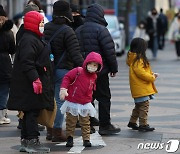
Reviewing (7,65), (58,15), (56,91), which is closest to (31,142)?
(56,91)

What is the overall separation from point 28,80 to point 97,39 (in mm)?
1839

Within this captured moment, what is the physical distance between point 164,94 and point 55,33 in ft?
22.3

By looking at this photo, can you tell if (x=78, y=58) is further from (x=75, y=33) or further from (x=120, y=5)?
(x=120, y=5)

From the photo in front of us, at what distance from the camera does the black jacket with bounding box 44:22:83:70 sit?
10414 mm

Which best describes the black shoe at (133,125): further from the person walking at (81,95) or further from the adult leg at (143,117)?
the person walking at (81,95)

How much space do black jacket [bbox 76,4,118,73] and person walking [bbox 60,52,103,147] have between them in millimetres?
899

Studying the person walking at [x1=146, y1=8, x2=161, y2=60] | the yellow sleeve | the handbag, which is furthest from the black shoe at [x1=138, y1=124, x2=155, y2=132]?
the person walking at [x1=146, y1=8, x2=161, y2=60]

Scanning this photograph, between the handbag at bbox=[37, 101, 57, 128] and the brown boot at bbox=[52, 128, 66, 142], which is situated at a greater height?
the handbag at bbox=[37, 101, 57, 128]

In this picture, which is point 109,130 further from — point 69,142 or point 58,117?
point 69,142

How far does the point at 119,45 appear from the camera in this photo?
31.6 meters

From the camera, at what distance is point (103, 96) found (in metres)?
11.4

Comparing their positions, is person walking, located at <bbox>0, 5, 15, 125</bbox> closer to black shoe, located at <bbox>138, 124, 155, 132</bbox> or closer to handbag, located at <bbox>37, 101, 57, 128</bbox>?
black shoe, located at <bbox>138, 124, 155, 132</bbox>

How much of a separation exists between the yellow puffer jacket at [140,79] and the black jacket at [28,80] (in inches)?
86.7

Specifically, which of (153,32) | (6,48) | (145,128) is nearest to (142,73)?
(145,128)
